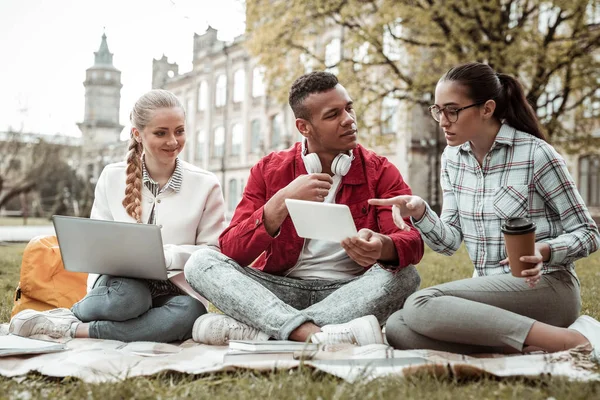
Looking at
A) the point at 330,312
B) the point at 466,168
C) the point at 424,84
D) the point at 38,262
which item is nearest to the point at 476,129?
the point at 466,168

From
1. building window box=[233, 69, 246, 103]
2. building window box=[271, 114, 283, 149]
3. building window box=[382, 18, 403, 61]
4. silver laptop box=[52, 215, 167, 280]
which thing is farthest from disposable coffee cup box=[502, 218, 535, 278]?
building window box=[233, 69, 246, 103]

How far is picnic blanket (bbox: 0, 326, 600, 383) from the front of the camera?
2.46 m

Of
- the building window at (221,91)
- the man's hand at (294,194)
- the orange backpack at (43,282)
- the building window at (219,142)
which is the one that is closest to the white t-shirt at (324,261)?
the man's hand at (294,194)

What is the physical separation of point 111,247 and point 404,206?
4.86 feet

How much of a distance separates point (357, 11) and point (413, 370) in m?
14.0

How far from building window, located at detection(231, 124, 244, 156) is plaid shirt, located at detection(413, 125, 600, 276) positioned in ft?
109

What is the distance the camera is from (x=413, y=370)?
246 cm

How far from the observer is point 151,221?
3895 millimetres

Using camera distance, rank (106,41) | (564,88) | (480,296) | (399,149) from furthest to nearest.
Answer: (106,41), (399,149), (564,88), (480,296)

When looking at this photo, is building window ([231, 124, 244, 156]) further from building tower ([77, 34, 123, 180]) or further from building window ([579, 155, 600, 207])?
building tower ([77, 34, 123, 180])

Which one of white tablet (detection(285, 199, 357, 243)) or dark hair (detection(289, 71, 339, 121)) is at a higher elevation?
dark hair (detection(289, 71, 339, 121))

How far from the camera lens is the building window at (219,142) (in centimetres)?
3827

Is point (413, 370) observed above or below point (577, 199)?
below

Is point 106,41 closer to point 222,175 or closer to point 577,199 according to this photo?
point 222,175
